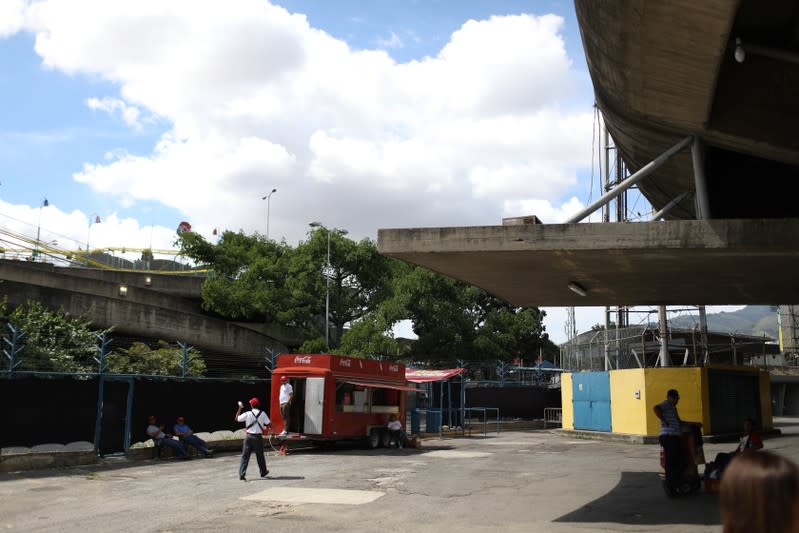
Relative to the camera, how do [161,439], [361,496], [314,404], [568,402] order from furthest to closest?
[568,402]
[314,404]
[161,439]
[361,496]

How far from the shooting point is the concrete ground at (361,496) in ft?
32.1

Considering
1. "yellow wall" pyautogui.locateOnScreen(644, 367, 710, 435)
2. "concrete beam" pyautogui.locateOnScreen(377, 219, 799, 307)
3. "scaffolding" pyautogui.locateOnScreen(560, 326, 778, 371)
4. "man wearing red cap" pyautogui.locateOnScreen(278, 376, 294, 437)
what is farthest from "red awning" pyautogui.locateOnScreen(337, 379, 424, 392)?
"scaffolding" pyautogui.locateOnScreen(560, 326, 778, 371)

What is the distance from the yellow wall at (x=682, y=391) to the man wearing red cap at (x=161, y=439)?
14.8 metres

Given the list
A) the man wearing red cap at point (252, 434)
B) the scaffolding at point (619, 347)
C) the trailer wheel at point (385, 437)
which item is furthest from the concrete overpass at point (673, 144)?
the scaffolding at point (619, 347)

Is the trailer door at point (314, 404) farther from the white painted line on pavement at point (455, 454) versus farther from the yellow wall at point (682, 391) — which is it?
the yellow wall at point (682, 391)

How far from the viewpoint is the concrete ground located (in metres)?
9.79

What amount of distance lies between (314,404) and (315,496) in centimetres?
876

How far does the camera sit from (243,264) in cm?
5041

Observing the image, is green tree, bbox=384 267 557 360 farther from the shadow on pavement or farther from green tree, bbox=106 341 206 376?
the shadow on pavement

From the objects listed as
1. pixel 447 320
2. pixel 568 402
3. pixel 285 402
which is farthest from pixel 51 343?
pixel 447 320

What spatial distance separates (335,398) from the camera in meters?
21.2

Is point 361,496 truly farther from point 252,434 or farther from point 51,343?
point 51,343

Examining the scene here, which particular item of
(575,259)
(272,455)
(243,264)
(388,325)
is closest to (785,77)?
(575,259)

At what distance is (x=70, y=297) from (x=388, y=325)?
18955 mm
